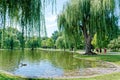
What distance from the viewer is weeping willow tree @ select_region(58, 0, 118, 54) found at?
22.7 meters

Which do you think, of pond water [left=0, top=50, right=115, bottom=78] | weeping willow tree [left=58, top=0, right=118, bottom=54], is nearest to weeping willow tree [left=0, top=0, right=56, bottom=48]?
pond water [left=0, top=50, right=115, bottom=78]

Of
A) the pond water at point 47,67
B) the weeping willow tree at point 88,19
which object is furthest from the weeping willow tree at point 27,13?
the weeping willow tree at point 88,19

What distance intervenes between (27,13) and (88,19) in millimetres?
20579

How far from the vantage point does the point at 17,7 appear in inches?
257

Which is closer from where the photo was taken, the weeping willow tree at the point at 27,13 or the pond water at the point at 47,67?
the weeping willow tree at the point at 27,13

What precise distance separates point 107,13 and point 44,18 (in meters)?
17.2

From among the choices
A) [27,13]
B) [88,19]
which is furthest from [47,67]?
[88,19]

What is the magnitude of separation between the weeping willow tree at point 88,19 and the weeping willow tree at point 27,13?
1636cm

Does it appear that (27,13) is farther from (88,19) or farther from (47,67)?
→ (88,19)

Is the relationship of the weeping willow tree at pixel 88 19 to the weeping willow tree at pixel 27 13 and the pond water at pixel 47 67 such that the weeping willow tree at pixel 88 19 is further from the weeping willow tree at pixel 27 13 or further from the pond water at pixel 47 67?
the weeping willow tree at pixel 27 13

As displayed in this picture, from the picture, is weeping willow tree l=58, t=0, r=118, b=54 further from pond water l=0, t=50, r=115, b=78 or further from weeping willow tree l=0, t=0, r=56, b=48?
weeping willow tree l=0, t=0, r=56, b=48

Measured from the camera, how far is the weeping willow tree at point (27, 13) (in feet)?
20.9

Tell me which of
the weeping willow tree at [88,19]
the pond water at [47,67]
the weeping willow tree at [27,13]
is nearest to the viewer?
the weeping willow tree at [27,13]

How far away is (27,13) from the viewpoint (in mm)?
6520
